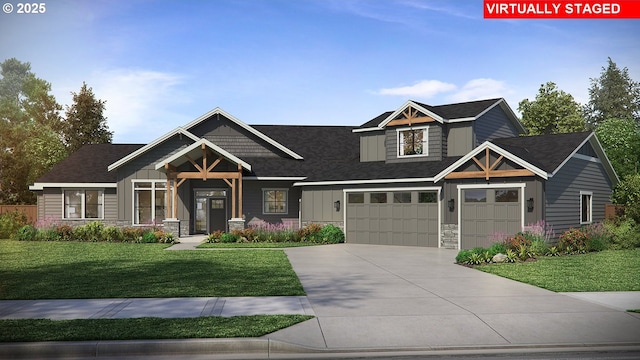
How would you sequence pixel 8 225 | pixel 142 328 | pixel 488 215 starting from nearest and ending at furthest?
pixel 142 328 < pixel 488 215 < pixel 8 225

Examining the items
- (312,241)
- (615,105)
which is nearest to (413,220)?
(312,241)

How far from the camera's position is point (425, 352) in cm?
793

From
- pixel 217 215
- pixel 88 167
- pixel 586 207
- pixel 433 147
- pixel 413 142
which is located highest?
pixel 413 142

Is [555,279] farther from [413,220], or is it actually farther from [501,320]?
[413,220]

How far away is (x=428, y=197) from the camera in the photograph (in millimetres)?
25734

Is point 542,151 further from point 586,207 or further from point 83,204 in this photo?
point 83,204

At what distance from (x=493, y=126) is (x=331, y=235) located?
10538 millimetres

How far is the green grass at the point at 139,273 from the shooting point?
12.5m

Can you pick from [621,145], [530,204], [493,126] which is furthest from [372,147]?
[621,145]

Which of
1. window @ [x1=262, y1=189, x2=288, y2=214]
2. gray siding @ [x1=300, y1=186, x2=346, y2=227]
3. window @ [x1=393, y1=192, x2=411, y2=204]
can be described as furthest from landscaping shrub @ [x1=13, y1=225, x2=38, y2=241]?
window @ [x1=393, y1=192, x2=411, y2=204]

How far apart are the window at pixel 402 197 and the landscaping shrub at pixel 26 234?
18242mm

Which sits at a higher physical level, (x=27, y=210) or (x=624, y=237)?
(x=27, y=210)

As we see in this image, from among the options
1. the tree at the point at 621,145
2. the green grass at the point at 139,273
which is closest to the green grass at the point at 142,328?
the green grass at the point at 139,273

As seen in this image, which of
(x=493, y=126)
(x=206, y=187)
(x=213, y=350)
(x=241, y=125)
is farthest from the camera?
(x=241, y=125)
